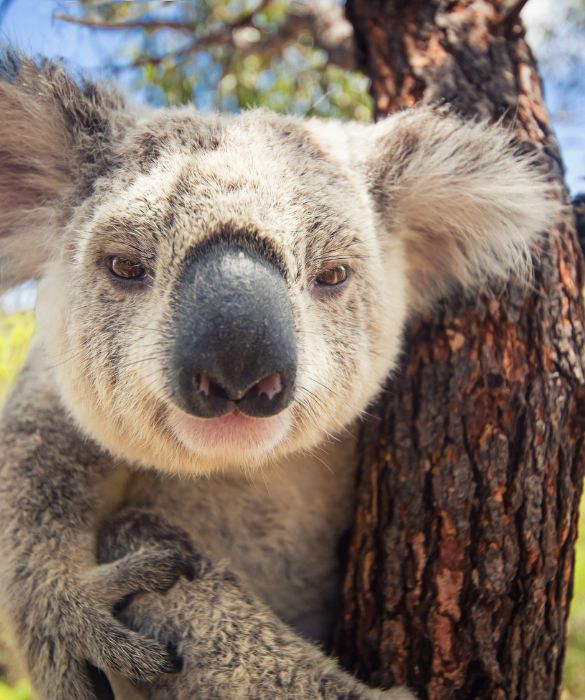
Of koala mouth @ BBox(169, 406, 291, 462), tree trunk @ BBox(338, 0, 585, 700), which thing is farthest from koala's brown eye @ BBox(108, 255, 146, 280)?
tree trunk @ BBox(338, 0, 585, 700)

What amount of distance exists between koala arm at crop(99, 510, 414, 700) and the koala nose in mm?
765

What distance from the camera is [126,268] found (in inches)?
72.2

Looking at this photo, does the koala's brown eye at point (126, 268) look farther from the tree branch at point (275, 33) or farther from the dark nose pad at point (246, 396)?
the tree branch at point (275, 33)

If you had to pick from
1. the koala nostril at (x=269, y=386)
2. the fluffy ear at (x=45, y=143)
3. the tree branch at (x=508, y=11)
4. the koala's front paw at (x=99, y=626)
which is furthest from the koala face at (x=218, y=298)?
the tree branch at (x=508, y=11)

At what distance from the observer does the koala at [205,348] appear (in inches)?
67.9

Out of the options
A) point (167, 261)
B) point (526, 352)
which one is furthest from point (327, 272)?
point (526, 352)

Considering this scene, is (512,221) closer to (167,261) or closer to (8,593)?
(167,261)

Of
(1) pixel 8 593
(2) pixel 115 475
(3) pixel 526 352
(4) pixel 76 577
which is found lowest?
(1) pixel 8 593

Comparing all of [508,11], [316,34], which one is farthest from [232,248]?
[316,34]

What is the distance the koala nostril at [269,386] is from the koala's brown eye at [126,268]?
49 centimetres

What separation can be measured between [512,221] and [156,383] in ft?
4.74

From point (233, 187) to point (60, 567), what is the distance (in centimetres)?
129

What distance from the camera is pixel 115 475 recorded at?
7.88 ft

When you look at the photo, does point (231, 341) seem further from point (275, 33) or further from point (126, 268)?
point (275, 33)
